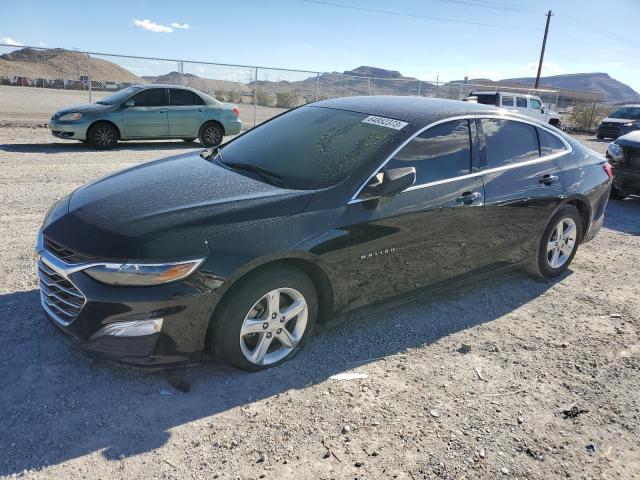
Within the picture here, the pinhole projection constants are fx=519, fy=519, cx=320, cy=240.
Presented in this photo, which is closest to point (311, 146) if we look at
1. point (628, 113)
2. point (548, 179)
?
point (548, 179)

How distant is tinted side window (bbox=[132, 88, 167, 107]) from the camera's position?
11992mm

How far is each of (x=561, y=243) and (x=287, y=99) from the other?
1052 inches

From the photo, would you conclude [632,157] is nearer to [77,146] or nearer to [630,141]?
[630,141]

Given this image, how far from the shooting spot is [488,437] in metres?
2.88

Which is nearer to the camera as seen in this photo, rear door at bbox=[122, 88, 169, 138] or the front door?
the front door

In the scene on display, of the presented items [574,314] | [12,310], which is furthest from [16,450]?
→ [574,314]

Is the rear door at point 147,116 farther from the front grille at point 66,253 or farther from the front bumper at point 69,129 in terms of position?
the front grille at point 66,253

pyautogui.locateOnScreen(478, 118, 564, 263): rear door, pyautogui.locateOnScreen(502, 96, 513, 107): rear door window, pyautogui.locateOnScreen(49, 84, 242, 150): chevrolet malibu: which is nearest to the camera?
pyautogui.locateOnScreen(478, 118, 564, 263): rear door

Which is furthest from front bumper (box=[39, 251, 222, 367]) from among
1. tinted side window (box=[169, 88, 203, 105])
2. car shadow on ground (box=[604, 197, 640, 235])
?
tinted side window (box=[169, 88, 203, 105])

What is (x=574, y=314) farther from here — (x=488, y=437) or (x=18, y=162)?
(x=18, y=162)

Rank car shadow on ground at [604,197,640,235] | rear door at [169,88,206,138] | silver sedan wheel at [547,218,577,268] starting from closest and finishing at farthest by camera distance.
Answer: silver sedan wheel at [547,218,577,268]
car shadow on ground at [604,197,640,235]
rear door at [169,88,206,138]

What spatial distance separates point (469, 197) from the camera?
409 cm

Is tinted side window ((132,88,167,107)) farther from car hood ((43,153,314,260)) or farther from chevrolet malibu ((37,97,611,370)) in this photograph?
car hood ((43,153,314,260))

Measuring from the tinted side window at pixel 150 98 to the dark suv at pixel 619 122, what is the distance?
63.2 ft
